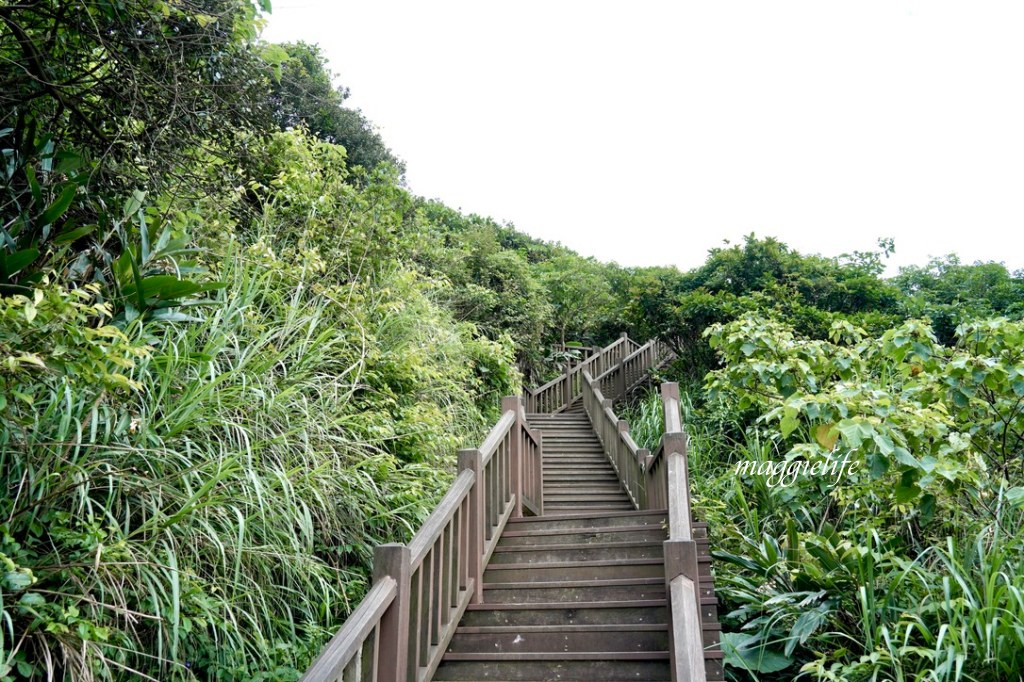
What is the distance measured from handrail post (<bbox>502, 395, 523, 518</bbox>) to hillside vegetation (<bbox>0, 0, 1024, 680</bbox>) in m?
0.53

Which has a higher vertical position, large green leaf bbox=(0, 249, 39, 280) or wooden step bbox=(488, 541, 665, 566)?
large green leaf bbox=(0, 249, 39, 280)

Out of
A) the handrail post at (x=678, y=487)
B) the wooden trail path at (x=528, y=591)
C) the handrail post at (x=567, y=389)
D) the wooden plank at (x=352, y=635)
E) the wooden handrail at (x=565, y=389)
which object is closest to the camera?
the wooden plank at (x=352, y=635)

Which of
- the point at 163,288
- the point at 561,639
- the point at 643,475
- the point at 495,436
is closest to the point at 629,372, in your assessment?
the point at 643,475

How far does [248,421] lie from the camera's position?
3.10 m

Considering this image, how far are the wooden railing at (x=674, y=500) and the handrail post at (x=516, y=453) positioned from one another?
3.53ft

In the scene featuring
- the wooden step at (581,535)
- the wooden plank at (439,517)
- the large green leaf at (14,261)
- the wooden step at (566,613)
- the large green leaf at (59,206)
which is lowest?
the wooden step at (566,613)

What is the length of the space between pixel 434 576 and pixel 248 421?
1.18m

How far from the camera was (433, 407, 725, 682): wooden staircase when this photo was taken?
3.12 m

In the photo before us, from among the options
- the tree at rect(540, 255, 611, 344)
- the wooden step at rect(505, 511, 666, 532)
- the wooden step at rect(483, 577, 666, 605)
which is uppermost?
the tree at rect(540, 255, 611, 344)

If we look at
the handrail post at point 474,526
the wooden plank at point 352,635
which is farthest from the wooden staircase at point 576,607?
the wooden plank at point 352,635

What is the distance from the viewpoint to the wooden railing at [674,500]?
8.07ft

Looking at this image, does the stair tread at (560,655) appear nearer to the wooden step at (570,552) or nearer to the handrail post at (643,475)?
the wooden step at (570,552)

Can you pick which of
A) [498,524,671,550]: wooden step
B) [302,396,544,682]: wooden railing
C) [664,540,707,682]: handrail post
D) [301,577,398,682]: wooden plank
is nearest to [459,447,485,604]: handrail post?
[302,396,544,682]: wooden railing

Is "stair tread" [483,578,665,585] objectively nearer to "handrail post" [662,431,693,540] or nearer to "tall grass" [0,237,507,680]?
"handrail post" [662,431,693,540]
